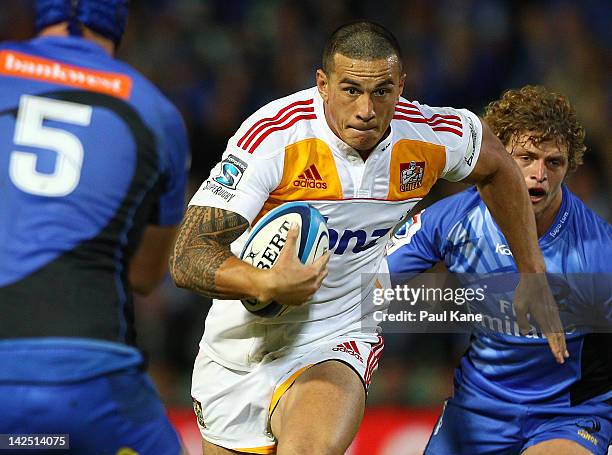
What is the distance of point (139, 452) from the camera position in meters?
2.87

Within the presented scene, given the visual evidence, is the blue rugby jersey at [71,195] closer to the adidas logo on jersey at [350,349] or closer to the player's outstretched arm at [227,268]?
the player's outstretched arm at [227,268]

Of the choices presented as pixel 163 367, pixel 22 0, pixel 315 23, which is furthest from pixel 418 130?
pixel 22 0

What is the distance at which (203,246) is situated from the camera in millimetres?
3896

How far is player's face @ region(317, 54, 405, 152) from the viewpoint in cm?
423

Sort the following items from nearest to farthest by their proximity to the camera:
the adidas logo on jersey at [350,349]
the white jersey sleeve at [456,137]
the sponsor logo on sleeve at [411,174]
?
the adidas logo on jersey at [350,349] < the sponsor logo on sleeve at [411,174] < the white jersey sleeve at [456,137]

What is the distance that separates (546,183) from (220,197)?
1809 mm

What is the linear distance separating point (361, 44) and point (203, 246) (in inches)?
43.1

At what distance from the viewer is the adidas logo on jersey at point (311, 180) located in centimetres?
426

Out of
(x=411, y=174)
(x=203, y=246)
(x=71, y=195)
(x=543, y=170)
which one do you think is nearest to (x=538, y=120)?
(x=543, y=170)

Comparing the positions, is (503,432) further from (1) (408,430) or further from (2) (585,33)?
(2) (585,33)

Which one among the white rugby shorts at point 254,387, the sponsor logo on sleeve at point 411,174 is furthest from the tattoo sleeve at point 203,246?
the sponsor logo on sleeve at point 411,174

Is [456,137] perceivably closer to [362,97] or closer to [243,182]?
A: [362,97]

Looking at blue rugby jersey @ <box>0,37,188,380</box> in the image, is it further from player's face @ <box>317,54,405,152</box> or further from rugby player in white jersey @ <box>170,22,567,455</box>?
player's face @ <box>317,54,405,152</box>

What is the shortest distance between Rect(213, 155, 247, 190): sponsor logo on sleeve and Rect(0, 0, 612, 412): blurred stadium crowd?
13.6ft
